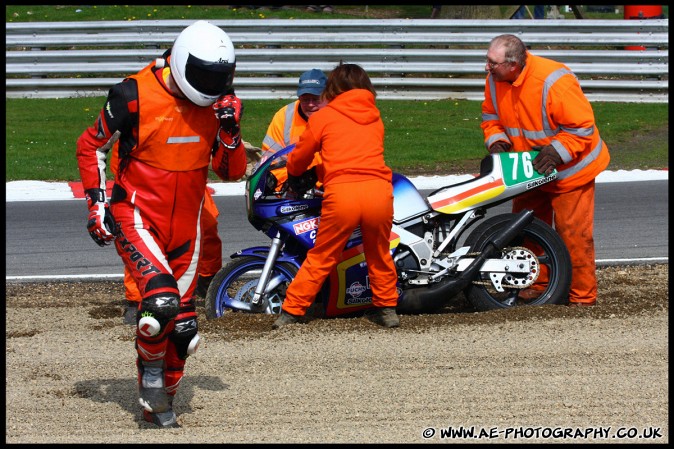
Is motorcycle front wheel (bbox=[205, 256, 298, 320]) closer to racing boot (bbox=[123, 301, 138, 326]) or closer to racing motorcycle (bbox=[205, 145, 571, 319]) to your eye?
racing motorcycle (bbox=[205, 145, 571, 319])

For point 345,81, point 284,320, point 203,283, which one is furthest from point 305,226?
point 203,283

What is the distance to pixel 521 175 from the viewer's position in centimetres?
742

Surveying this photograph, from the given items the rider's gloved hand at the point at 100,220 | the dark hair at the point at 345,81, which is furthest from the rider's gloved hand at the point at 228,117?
the dark hair at the point at 345,81

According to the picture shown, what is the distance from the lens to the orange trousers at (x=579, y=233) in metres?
7.59

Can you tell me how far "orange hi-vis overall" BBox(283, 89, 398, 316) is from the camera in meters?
6.71

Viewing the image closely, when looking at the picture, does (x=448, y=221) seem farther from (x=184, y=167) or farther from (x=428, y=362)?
(x=184, y=167)

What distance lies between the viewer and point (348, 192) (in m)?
6.71

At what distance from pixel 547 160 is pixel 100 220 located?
3.28 metres

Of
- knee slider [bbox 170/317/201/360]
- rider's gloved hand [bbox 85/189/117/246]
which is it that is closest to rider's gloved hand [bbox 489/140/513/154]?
knee slider [bbox 170/317/201/360]

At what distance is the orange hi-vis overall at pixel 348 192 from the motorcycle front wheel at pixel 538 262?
0.76 metres

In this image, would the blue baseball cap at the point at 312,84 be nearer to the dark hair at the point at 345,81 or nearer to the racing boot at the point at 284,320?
the dark hair at the point at 345,81

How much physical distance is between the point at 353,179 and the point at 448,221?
1.04 m

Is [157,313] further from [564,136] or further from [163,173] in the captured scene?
[564,136]

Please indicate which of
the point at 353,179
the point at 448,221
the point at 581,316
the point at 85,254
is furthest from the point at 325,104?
the point at 85,254
